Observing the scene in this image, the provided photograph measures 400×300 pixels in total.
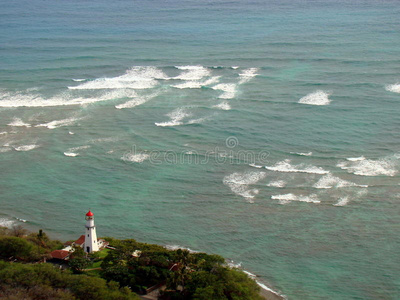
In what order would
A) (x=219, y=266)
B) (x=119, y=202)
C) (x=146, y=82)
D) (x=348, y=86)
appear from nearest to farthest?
(x=219, y=266), (x=119, y=202), (x=348, y=86), (x=146, y=82)

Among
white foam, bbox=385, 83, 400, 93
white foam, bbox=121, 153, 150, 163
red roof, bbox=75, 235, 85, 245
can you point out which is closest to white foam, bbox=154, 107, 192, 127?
white foam, bbox=121, 153, 150, 163

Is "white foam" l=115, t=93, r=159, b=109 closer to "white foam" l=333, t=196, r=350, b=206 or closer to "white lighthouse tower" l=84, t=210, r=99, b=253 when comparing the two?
"white lighthouse tower" l=84, t=210, r=99, b=253

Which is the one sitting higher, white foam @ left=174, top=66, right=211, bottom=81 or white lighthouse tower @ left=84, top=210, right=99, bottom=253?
white foam @ left=174, top=66, right=211, bottom=81

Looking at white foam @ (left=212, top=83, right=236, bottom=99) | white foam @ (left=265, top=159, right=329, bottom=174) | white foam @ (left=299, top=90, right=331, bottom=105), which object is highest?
white foam @ (left=212, top=83, right=236, bottom=99)

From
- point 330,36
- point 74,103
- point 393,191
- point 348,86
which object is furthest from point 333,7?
point 393,191

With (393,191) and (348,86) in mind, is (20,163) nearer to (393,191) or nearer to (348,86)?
(393,191)

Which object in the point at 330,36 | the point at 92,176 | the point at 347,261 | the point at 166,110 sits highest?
the point at 330,36
